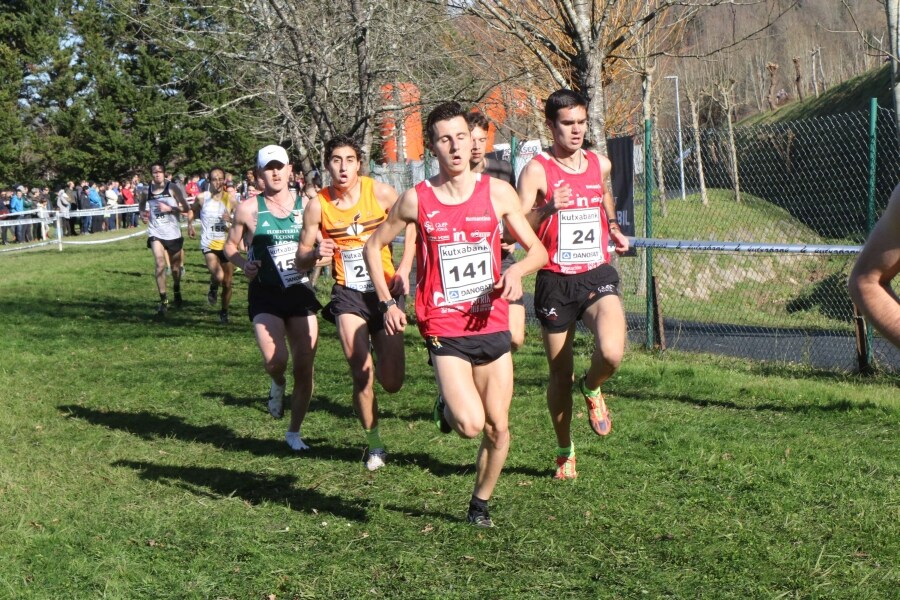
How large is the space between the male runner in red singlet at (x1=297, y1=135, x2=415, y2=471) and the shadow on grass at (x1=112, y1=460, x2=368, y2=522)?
25.2 inches

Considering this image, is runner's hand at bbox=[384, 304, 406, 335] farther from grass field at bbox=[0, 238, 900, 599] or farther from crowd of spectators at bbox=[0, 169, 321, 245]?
crowd of spectators at bbox=[0, 169, 321, 245]

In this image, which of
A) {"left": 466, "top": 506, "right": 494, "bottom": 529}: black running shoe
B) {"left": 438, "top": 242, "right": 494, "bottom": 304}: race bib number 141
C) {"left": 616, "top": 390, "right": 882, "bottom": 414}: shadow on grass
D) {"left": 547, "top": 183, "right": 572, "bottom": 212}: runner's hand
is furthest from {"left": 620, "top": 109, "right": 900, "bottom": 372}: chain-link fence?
{"left": 438, "top": 242, "right": 494, "bottom": 304}: race bib number 141

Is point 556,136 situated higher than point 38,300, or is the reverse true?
point 556,136

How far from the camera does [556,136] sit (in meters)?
6.58

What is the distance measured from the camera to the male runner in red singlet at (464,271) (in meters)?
5.36

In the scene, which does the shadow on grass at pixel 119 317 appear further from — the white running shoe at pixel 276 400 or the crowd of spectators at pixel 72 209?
the crowd of spectators at pixel 72 209

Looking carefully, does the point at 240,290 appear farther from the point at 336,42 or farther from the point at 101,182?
the point at 101,182

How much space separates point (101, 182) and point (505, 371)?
52554mm

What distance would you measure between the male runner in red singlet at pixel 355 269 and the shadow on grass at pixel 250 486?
2.10ft

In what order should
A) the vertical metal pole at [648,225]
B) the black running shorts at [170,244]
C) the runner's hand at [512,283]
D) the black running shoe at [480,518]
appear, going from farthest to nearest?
the black running shorts at [170,244] → the vertical metal pole at [648,225] → the black running shoe at [480,518] → the runner's hand at [512,283]

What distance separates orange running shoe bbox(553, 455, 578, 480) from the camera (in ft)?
21.8

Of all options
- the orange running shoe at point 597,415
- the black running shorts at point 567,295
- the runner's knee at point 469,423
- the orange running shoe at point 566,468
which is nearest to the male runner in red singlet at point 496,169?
the black running shorts at point 567,295

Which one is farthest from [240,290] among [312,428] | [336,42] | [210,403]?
[312,428]

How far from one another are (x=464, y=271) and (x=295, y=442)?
120 inches
